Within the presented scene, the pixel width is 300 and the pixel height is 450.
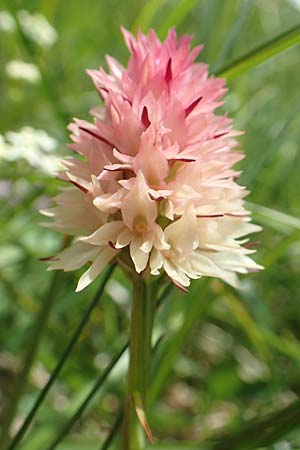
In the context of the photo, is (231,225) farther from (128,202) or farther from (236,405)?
(236,405)

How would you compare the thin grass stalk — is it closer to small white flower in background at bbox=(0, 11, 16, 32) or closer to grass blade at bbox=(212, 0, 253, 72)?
grass blade at bbox=(212, 0, 253, 72)

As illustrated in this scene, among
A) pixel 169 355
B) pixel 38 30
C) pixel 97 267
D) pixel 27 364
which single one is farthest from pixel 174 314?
pixel 38 30

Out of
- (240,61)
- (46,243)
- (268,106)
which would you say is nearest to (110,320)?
(46,243)

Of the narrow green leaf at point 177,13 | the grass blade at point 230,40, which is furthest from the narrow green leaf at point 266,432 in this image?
the narrow green leaf at point 177,13

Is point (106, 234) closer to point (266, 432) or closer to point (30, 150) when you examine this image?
point (266, 432)

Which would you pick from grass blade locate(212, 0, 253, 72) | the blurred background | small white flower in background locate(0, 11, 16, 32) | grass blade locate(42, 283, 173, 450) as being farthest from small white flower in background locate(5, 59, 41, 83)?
grass blade locate(42, 283, 173, 450)

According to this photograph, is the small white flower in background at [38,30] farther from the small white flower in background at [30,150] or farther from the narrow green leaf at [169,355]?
the narrow green leaf at [169,355]
